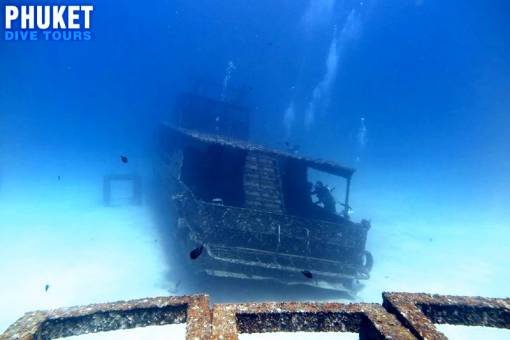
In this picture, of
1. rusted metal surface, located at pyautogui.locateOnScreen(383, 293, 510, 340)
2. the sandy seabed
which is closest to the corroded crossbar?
rusted metal surface, located at pyautogui.locateOnScreen(383, 293, 510, 340)

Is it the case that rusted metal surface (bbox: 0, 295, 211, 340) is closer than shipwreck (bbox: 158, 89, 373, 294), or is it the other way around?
rusted metal surface (bbox: 0, 295, 211, 340)

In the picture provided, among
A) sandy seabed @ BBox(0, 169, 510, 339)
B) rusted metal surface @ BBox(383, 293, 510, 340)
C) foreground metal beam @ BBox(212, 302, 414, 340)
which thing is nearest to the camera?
foreground metal beam @ BBox(212, 302, 414, 340)

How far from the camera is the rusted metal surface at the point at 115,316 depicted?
8.07ft

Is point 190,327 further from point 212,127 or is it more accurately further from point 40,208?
point 40,208

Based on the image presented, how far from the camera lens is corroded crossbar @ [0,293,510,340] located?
244 cm

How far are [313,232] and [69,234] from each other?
1351cm

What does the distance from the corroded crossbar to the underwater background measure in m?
7.42

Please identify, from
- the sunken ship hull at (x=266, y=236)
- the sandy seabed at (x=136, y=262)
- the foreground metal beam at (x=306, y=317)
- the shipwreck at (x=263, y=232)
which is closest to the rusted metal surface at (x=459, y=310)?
the foreground metal beam at (x=306, y=317)

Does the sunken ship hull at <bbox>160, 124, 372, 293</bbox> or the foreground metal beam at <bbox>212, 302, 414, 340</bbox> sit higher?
the foreground metal beam at <bbox>212, 302, 414, 340</bbox>

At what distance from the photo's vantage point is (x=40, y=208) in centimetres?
2272

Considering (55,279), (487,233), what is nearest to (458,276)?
(487,233)

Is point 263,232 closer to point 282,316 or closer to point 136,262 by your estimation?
point 136,262

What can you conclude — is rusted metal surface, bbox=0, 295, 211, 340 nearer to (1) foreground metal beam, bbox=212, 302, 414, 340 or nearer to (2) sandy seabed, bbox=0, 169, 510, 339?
(1) foreground metal beam, bbox=212, 302, 414, 340

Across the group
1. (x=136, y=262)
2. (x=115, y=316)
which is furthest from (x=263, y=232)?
(x=115, y=316)
